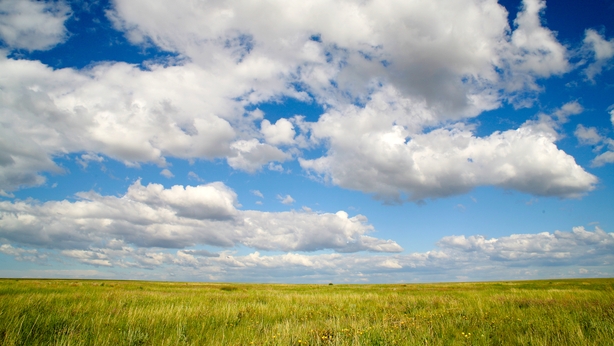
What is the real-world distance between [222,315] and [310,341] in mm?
4592

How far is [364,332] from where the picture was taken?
703cm

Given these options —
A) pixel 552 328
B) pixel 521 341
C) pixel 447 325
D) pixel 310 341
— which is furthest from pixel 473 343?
pixel 310 341

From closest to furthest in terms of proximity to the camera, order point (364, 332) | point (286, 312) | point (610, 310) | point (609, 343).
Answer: point (609, 343), point (364, 332), point (610, 310), point (286, 312)

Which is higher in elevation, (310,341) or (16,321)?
(16,321)

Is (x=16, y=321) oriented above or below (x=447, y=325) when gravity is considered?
above

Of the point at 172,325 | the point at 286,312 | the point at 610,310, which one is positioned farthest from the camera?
the point at 286,312

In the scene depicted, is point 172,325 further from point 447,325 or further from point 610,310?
point 610,310

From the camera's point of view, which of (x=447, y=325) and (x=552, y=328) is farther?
(x=447, y=325)

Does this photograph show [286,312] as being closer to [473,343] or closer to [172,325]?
[172,325]

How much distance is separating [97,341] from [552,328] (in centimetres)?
1100

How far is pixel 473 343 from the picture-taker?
6391 millimetres

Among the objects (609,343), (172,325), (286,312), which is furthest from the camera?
(286,312)

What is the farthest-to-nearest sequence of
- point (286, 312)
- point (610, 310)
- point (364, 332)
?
point (286, 312), point (610, 310), point (364, 332)

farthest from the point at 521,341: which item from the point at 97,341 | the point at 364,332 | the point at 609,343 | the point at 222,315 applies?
the point at 97,341
